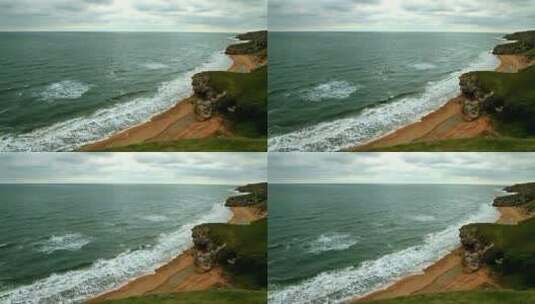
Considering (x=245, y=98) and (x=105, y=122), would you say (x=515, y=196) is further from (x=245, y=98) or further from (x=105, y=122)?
(x=105, y=122)

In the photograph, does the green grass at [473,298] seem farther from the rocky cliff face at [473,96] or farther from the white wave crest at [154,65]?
the white wave crest at [154,65]

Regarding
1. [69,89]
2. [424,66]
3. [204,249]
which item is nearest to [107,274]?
[204,249]

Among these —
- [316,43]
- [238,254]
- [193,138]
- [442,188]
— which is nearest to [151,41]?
[193,138]

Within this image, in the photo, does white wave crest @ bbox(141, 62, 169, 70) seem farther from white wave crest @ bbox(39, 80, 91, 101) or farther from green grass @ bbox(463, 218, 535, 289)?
green grass @ bbox(463, 218, 535, 289)

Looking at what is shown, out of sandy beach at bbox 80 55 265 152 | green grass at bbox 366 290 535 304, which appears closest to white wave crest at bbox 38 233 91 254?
sandy beach at bbox 80 55 265 152

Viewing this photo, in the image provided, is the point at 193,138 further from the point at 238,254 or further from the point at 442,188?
the point at 442,188

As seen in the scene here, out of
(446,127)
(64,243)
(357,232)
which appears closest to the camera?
(64,243)
